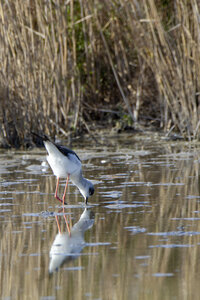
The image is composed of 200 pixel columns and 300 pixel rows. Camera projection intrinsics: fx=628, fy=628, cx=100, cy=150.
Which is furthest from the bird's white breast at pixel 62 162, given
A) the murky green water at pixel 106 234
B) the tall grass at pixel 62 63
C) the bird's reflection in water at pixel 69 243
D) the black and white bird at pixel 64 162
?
the tall grass at pixel 62 63

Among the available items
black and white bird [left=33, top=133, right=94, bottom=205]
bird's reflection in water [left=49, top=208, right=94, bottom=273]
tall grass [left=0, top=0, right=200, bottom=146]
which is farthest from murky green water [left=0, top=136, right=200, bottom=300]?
tall grass [left=0, top=0, right=200, bottom=146]

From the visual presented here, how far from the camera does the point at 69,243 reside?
14.5 feet

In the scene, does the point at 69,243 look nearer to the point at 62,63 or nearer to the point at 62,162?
the point at 62,162

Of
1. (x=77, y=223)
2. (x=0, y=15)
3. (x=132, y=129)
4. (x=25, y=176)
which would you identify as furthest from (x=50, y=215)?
(x=132, y=129)

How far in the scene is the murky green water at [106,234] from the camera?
11.1ft

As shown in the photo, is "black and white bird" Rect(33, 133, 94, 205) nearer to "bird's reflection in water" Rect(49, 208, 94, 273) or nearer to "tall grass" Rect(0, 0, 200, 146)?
"bird's reflection in water" Rect(49, 208, 94, 273)

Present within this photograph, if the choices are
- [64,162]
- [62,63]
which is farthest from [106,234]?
[62,63]

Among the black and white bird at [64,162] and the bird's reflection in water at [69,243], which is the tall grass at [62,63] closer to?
the black and white bird at [64,162]

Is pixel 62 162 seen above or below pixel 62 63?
below

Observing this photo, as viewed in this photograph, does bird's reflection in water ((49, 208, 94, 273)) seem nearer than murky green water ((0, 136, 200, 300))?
No

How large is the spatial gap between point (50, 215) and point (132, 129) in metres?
6.99

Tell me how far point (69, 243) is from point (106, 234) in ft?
1.02

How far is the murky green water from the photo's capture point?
11.1ft

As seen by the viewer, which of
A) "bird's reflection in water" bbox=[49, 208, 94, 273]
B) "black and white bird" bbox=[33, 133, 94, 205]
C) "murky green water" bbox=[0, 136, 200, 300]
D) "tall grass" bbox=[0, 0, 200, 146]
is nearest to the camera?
"murky green water" bbox=[0, 136, 200, 300]
